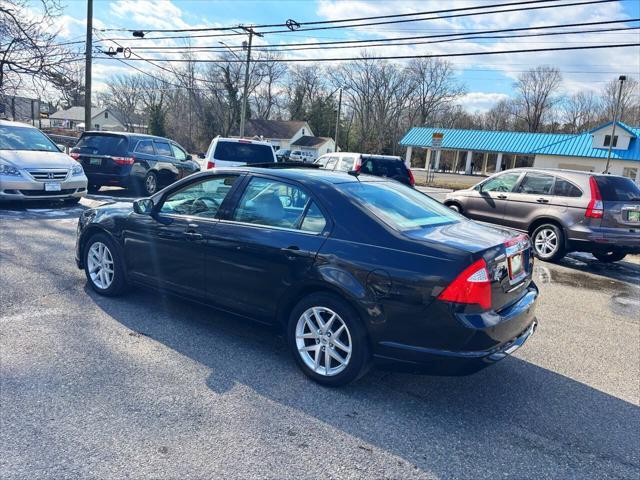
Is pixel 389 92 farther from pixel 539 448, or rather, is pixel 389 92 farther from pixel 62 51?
pixel 539 448

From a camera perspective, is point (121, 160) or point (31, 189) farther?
point (121, 160)

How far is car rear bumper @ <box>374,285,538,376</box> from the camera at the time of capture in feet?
10.0

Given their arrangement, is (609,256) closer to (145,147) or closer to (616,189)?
(616,189)

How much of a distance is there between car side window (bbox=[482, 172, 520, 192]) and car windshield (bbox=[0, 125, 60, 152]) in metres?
9.48

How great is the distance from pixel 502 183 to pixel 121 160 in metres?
9.23

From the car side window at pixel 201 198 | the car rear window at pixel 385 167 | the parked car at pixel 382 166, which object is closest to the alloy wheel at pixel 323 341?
the car side window at pixel 201 198

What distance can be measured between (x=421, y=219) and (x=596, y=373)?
200 cm

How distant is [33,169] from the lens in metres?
9.52

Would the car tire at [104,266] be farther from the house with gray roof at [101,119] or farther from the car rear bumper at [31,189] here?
the house with gray roof at [101,119]

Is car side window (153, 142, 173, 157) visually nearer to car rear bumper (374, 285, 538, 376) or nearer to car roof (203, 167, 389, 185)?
car roof (203, 167, 389, 185)

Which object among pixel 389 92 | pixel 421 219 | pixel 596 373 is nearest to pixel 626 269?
pixel 596 373

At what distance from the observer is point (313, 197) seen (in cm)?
369

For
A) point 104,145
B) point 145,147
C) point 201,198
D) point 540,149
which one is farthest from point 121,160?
point 540,149

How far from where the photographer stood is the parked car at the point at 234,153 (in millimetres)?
11508
